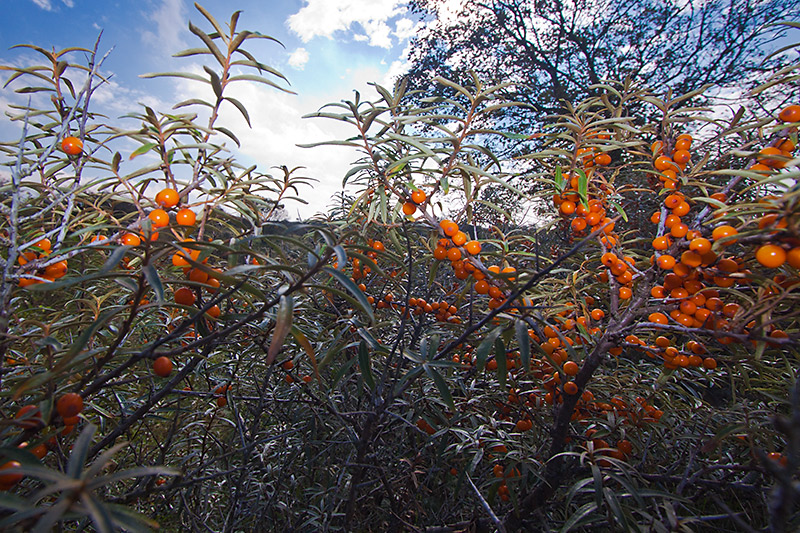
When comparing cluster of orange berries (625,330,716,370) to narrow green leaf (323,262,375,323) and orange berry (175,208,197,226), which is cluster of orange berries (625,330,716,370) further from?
orange berry (175,208,197,226)

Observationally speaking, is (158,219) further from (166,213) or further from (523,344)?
(523,344)

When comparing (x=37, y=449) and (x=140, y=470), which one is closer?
(x=140, y=470)

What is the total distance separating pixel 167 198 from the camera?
0.78m

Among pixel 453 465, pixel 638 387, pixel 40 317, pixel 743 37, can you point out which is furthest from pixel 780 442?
pixel 743 37

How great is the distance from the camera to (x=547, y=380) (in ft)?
3.92


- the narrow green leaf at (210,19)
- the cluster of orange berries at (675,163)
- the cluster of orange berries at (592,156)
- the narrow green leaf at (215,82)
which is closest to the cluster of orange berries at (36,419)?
the narrow green leaf at (215,82)

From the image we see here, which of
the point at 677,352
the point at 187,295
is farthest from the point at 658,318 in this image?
the point at 187,295

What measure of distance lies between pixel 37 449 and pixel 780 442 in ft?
7.01

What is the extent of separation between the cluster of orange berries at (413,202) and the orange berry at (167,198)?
2.03 feet

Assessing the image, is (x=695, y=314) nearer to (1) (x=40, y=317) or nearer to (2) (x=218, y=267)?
(2) (x=218, y=267)

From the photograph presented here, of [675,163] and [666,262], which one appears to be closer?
[666,262]

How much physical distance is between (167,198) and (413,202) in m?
0.66

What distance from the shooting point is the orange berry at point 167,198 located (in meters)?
0.78

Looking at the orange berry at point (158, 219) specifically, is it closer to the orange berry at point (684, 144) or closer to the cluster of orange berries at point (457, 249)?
the cluster of orange berries at point (457, 249)
